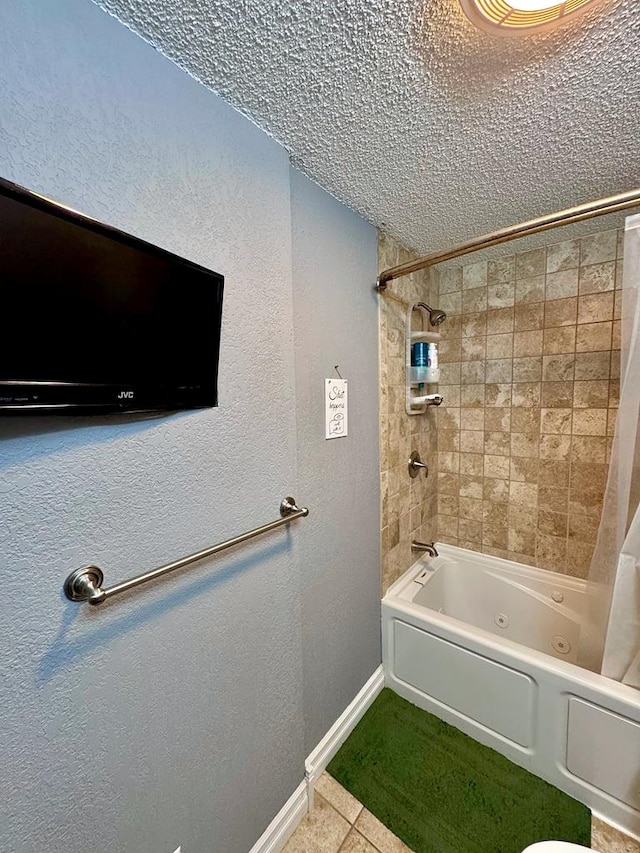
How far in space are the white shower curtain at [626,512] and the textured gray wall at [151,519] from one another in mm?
1157

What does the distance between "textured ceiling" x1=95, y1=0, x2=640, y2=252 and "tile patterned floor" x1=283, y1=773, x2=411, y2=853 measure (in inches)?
88.9

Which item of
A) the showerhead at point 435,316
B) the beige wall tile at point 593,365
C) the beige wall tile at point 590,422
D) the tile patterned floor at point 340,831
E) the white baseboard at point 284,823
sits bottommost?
the tile patterned floor at point 340,831

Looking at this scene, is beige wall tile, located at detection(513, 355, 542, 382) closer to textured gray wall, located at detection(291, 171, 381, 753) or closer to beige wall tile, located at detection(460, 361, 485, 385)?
A: beige wall tile, located at detection(460, 361, 485, 385)

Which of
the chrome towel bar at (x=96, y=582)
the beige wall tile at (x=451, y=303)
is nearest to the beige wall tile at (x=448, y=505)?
the beige wall tile at (x=451, y=303)

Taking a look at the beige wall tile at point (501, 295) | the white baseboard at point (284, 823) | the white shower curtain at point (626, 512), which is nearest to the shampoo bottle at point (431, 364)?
the beige wall tile at point (501, 295)

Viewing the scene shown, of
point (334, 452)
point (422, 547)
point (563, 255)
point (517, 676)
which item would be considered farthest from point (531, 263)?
point (517, 676)

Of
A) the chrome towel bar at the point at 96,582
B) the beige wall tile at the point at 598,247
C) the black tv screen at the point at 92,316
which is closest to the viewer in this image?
the black tv screen at the point at 92,316

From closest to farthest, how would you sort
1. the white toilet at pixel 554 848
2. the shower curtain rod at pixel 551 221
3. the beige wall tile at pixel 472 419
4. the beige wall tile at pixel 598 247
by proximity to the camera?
1. the white toilet at pixel 554 848
2. the shower curtain rod at pixel 551 221
3. the beige wall tile at pixel 598 247
4. the beige wall tile at pixel 472 419

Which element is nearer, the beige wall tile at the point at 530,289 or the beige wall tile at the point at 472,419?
the beige wall tile at the point at 530,289

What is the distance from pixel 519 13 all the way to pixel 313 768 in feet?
7.36

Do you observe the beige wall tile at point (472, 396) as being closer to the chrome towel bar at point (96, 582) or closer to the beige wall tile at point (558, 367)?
the beige wall tile at point (558, 367)

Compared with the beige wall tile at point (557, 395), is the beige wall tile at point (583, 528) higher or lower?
lower

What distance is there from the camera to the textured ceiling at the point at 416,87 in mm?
649

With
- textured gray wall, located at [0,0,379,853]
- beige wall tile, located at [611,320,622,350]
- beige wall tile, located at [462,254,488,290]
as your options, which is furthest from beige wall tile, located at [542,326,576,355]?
textured gray wall, located at [0,0,379,853]
